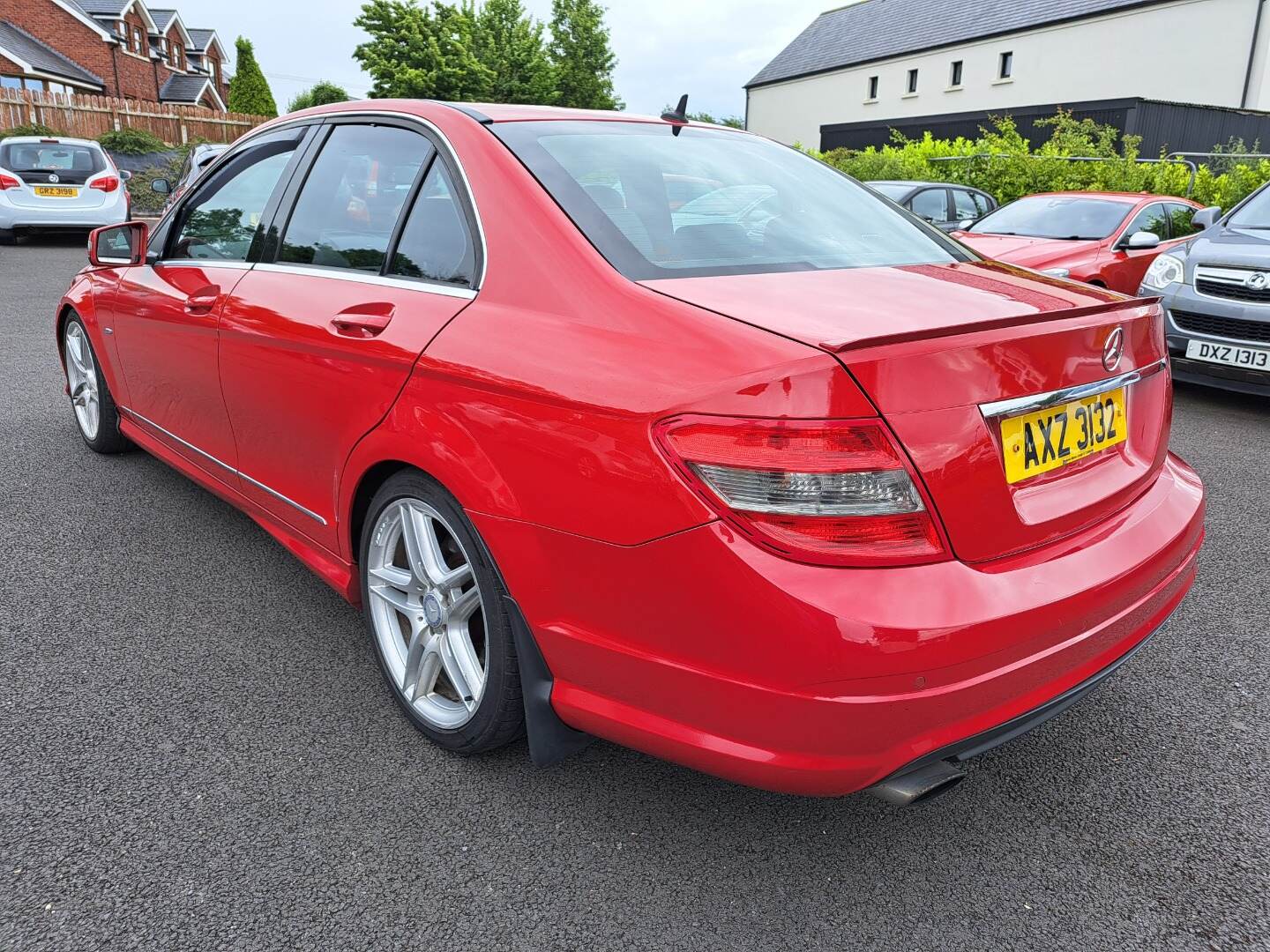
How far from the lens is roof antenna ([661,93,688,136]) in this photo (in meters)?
2.81

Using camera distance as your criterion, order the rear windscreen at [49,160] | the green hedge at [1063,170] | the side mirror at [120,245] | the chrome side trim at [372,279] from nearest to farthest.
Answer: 1. the chrome side trim at [372,279]
2. the side mirror at [120,245]
3. the green hedge at [1063,170]
4. the rear windscreen at [49,160]

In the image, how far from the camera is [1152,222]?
8938mm

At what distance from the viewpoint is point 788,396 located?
1.56 m

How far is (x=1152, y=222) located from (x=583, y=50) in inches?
2381

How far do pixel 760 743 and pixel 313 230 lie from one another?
2021 millimetres

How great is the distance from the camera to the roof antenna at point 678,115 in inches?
111

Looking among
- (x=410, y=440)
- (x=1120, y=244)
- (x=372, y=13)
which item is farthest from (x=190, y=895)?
(x=372, y=13)

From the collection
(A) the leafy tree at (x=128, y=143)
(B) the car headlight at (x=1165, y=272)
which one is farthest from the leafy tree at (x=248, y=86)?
(B) the car headlight at (x=1165, y=272)

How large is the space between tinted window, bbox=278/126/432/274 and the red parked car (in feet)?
19.9

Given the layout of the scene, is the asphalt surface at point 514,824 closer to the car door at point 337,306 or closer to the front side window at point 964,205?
the car door at point 337,306

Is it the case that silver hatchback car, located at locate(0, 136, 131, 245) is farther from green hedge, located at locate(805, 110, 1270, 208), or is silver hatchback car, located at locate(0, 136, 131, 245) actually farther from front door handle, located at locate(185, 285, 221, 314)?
front door handle, located at locate(185, 285, 221, 314)

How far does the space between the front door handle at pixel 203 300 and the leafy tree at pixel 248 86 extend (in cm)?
4260

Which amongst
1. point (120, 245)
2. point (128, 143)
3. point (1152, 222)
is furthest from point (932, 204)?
point (128, 143)

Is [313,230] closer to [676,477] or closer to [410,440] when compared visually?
[410,440]
